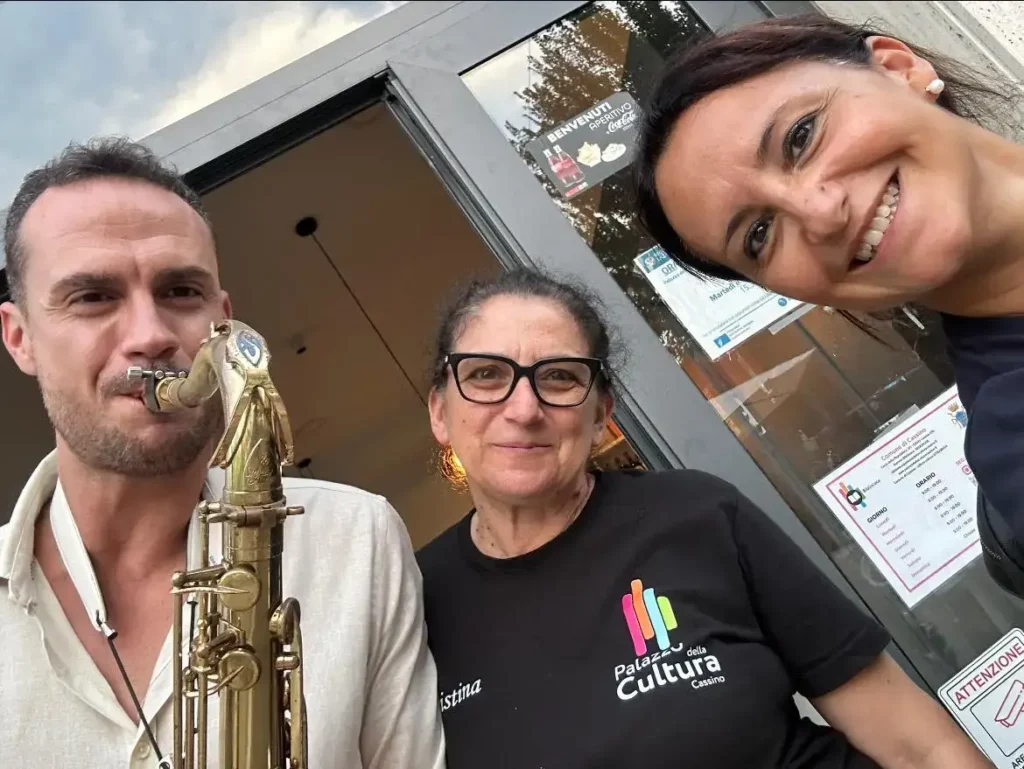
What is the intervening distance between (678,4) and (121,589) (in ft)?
6.84

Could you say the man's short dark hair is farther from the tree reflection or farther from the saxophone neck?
the tree reflection

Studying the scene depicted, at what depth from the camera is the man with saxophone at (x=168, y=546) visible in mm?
962

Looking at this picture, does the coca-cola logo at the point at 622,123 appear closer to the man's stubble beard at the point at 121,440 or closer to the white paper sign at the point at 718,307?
the white paper sign at the point at 718,307

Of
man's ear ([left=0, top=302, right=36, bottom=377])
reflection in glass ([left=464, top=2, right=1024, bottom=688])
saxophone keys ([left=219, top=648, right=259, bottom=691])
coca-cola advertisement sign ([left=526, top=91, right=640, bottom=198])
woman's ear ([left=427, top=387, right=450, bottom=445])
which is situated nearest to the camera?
saxophone keys ([left=219, top=648, right=259, bottom=691])

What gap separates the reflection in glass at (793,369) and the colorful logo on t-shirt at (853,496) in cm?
5

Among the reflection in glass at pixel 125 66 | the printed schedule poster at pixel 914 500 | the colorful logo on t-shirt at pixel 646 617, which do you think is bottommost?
the printed schedule poster at pixel 914 500

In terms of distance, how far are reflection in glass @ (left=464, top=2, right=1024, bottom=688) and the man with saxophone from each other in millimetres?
896

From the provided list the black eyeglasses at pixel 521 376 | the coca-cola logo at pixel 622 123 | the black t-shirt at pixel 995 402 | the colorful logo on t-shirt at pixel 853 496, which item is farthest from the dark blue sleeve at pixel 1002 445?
the coca-cola logo at pixel 622 123

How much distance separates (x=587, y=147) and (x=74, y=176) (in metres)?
1.22

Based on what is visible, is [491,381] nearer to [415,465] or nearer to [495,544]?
[495,544]

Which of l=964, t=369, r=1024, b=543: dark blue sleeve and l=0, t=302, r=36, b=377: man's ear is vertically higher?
l=0, t=302, r=36, b=377: man's ear

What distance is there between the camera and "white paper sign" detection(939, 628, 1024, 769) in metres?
1.48

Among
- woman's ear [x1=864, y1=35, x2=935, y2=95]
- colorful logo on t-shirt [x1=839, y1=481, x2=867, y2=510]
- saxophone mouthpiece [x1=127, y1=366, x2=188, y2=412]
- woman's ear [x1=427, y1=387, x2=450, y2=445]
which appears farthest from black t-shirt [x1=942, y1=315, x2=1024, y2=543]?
saxophone mouthpiece [x1=127, y1=366, x2=188, y2=412]

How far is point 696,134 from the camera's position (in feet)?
3.48
